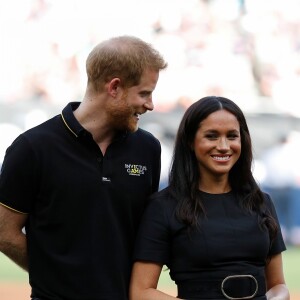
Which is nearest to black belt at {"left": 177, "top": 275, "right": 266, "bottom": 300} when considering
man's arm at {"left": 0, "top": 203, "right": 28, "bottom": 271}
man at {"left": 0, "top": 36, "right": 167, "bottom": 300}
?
man at {"left": 0, "top": 36, "right": 167, "bottom": 300}

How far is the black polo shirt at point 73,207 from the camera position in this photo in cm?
300

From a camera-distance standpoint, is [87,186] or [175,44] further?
[175,44]

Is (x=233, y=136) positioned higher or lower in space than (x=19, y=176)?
higher

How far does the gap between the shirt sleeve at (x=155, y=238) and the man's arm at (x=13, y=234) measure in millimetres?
399

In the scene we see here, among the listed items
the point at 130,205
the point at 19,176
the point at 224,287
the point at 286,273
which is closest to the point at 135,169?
the point at 130,205

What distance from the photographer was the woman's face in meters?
2.98

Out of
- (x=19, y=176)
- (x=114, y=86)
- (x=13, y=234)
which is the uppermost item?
(x=114, y=86)

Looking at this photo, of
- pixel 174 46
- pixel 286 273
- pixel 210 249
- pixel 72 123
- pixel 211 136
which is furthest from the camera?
pixel 174 46

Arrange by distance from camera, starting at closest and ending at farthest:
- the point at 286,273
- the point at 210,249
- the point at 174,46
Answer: the point at 210,249
the point at 286,273
the point at 174,46

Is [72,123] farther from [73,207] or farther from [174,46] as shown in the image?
[174,46]

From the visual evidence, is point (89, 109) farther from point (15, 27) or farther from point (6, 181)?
point (15, 27)

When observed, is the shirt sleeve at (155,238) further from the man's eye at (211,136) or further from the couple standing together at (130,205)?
the man's eye at (211,136)

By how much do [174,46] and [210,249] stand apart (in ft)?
29.9

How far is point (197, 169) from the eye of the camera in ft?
9.99
